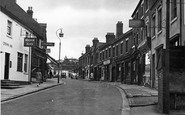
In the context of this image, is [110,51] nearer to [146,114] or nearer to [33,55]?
[33,55]

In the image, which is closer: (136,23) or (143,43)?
(136,23)

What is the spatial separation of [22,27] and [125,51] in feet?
48.7

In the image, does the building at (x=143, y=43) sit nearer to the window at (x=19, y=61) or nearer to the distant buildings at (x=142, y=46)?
the distant buildings at (x=142, y=46)

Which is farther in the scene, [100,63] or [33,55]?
[100,63]

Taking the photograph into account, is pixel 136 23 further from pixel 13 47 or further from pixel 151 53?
pixel 13 47

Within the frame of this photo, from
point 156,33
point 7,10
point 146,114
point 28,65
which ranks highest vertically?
point 7,10

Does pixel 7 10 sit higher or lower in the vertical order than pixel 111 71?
higher

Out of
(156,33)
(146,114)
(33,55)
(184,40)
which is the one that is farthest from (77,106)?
(33,55)

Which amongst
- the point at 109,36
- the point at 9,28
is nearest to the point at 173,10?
the point at 9,28

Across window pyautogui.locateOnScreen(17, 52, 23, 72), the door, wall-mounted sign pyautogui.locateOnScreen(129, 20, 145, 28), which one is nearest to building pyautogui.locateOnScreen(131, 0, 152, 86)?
wall-mounted sign pyautogui.locateOnScreen(129, 20, 145, 28)

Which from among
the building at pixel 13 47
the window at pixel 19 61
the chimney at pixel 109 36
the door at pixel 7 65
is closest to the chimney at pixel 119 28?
the chimney at pixel 109 36

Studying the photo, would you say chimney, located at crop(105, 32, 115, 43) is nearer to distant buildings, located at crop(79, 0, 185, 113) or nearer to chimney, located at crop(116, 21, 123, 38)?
distant buildings, located at crop(79, 0, 185, 113)

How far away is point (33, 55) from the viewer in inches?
1267

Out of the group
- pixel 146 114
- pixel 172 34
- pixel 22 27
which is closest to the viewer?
pixel 146 114
